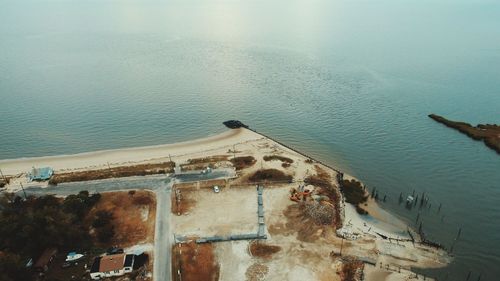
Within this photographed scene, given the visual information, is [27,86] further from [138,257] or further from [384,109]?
[384,109]

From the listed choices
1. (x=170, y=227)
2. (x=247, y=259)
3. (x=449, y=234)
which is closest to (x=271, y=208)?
(x=247, y=259)

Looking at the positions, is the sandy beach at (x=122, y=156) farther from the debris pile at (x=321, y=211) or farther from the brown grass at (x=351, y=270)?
the brown grass at (x=351, y=270)

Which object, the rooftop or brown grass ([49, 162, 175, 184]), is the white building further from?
brown grass ([49, 162, 175, 184])

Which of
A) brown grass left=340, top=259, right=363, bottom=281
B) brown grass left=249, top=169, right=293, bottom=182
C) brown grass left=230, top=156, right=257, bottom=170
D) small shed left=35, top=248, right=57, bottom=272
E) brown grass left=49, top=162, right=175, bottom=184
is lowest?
brown grass left=340, top=259, right=363, bottom=281

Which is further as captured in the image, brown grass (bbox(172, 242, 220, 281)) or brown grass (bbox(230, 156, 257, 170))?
brown grass (bbox(230, 156, 257, 170))

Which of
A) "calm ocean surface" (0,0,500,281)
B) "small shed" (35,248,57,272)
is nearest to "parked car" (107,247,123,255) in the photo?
"small shed" (35,248,57,272)

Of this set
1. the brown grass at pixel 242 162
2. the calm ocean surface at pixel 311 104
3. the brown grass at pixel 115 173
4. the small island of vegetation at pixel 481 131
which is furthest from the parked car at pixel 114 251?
the small island of vegetation at pixel 481 131

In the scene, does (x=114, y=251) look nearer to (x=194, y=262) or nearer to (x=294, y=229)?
(x=194, y=262)
